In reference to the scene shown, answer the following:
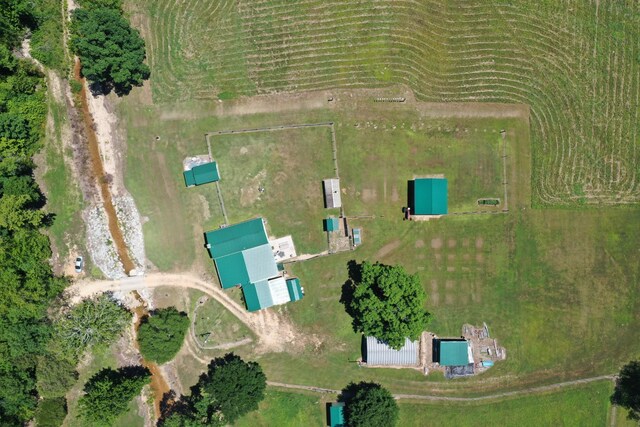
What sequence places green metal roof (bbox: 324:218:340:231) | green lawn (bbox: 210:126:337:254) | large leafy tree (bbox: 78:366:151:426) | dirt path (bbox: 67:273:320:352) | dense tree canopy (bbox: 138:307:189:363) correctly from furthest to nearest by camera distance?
dirt path (bbox: 67:273:320:352)
green lawn (bbox: 210:126:337:254)
green metal roof (bbox: 324:218:340:231)
dense tree canopy (bbox: 138:307:189:363)
large leafy tree (bbox: 78:366:151:426)

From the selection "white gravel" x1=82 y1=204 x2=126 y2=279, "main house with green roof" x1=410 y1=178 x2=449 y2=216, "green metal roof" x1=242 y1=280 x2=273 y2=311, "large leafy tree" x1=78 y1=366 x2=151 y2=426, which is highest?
"main house with green roof" x1=410 y1=178 x2=449 y2=216

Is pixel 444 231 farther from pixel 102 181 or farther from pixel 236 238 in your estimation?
pixel 102 181

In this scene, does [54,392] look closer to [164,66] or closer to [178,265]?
[178,265]

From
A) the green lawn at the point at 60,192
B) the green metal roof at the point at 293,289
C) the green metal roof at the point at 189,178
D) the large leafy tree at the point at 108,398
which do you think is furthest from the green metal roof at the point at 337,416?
the green lawn at the point at 60,192

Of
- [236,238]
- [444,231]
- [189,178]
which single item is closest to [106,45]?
[189,178]

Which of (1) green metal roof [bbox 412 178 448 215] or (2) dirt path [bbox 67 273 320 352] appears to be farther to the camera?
Answer: (2) dirt path [bbox 67 273 320 352]

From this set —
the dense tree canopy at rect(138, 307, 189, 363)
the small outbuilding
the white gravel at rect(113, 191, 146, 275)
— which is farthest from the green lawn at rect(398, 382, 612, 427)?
the white gravel at rect(113, 191, 146, 275)

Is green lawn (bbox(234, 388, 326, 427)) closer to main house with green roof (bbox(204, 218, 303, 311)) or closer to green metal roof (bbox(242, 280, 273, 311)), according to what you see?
green metal roof (bbox(242, 280, 273, 311))
